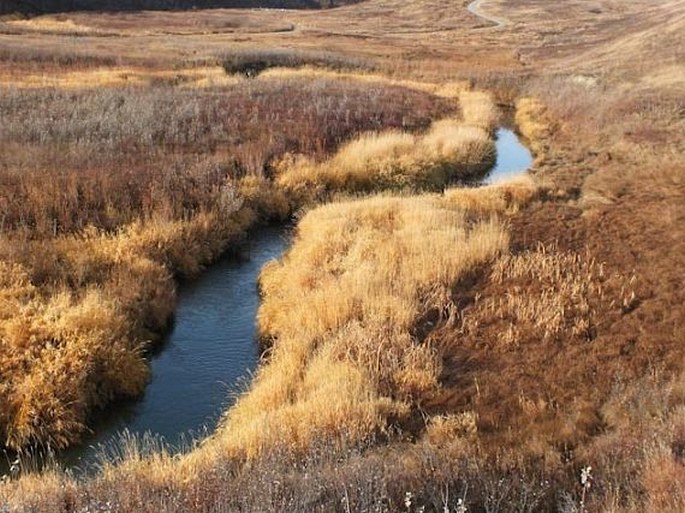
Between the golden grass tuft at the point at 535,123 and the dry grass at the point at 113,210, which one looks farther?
the golden grass tuft at the point at 535,123

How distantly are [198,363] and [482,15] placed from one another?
100067 mm

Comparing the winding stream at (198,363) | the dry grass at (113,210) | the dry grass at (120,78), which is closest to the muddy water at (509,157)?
the dry grass at (113,210)

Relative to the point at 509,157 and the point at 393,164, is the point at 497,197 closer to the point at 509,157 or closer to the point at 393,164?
the point at 393,164

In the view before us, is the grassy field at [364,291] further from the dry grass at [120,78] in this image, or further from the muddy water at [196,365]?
the dry grass at [120,78]

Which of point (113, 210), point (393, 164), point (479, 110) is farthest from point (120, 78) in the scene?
point (113, 210)

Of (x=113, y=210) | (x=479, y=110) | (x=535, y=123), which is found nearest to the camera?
(x=113, y=210)

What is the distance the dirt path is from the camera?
9363 centimetres

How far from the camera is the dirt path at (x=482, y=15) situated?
93.6 m

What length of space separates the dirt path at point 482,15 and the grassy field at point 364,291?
206 ft

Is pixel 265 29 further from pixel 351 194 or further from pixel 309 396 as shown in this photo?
pixel 309 396

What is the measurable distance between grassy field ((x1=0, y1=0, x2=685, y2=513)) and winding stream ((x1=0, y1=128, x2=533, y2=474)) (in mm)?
395

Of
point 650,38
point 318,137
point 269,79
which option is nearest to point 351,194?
point 318,137

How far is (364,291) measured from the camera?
13266 mm

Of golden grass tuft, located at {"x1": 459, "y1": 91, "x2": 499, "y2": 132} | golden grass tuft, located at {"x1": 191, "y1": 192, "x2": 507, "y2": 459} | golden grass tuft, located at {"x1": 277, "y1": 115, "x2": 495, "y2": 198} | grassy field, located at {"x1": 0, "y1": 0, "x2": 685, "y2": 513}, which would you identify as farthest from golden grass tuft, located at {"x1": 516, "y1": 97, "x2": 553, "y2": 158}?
golden grass tuft, located at {"x1": 191, "y1": 192, "x2": 507, "y2": 459}
